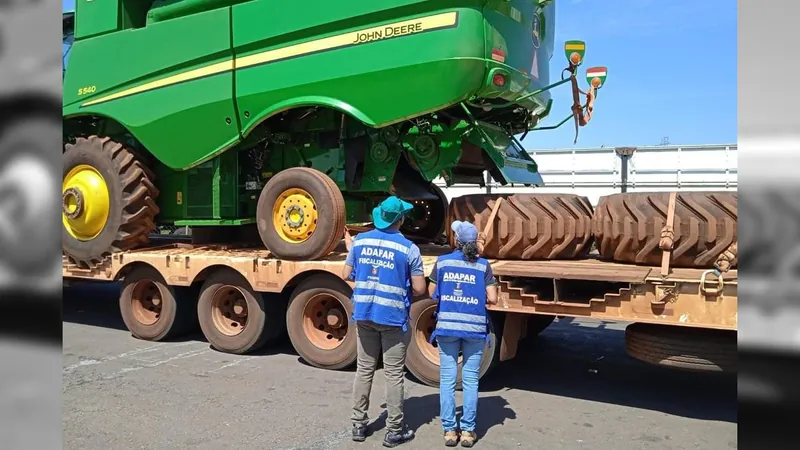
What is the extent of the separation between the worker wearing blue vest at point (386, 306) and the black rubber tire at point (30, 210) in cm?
311

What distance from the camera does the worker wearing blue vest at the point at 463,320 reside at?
4.25 m

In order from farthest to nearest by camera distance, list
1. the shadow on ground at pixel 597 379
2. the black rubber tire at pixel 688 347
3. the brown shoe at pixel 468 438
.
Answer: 1. the shadow on ground at pixel 597 379
2. the black rubber tire at pixel 688 347
3. the brown shoe at pixel 468 438

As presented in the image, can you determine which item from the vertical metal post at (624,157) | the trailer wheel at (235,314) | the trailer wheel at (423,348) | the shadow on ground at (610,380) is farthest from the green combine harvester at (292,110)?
the vertical metal post at (624,157)

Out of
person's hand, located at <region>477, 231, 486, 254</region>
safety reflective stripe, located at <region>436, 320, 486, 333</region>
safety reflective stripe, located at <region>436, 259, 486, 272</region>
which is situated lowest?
safety reflective stripe, located at <region>436, 320, 486, 333</region>

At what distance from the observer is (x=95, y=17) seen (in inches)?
311

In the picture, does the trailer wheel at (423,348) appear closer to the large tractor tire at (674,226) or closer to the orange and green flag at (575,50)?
the large tractor tire at (674,226)

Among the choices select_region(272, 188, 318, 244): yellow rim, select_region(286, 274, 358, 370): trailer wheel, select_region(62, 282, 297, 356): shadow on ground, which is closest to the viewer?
select_region(286, 274, 358, 370): trailer wheel

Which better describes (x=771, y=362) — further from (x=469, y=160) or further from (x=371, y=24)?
(x=469, y=160)

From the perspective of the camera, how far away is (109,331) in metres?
8.12

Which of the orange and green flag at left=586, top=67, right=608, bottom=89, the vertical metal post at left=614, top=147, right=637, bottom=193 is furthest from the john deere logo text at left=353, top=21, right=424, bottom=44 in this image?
the vertical metal post at left=614, top=147, right=637, bottom=193

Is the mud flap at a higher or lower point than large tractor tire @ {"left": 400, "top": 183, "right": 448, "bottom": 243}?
higher

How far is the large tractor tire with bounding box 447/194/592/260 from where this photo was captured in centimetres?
550

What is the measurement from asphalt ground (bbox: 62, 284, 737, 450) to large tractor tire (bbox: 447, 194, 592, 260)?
128 cm

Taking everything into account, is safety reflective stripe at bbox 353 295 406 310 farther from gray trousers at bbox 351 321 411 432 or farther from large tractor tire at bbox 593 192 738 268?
large tractor tire at bbox 593 192 738 268
